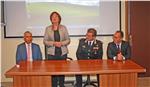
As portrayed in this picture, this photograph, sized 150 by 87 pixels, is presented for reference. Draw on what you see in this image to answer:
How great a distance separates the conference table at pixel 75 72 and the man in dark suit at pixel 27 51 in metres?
0.60

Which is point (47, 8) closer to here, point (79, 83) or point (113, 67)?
point (79, 83)

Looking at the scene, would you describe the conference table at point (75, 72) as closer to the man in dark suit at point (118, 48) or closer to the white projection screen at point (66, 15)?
the man in dark suit at point (118, 48)

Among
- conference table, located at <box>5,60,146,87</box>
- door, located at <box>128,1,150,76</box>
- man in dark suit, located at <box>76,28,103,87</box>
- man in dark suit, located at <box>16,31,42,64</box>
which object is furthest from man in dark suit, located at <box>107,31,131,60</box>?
door, located at <box>128,1,150,76</box>

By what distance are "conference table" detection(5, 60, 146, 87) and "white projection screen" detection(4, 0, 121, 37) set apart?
1.95 meters

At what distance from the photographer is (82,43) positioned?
495 cm

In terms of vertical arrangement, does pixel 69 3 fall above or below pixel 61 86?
above

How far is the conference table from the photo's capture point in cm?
363

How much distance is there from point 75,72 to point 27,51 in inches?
Answer: 52.5

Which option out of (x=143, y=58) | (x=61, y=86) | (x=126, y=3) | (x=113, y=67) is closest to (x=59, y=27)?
(x=61, y=86)

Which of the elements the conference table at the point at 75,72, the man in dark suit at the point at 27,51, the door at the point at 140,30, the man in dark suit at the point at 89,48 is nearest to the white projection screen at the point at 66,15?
the door at the point at 140,30

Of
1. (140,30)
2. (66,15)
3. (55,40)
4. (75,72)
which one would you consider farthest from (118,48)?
(66,15)

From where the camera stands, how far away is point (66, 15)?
5.98m

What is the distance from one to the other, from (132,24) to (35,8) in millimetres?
2031

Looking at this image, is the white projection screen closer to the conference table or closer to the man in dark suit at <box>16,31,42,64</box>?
the man in dark suit at <box>16,31,42,64</box>
